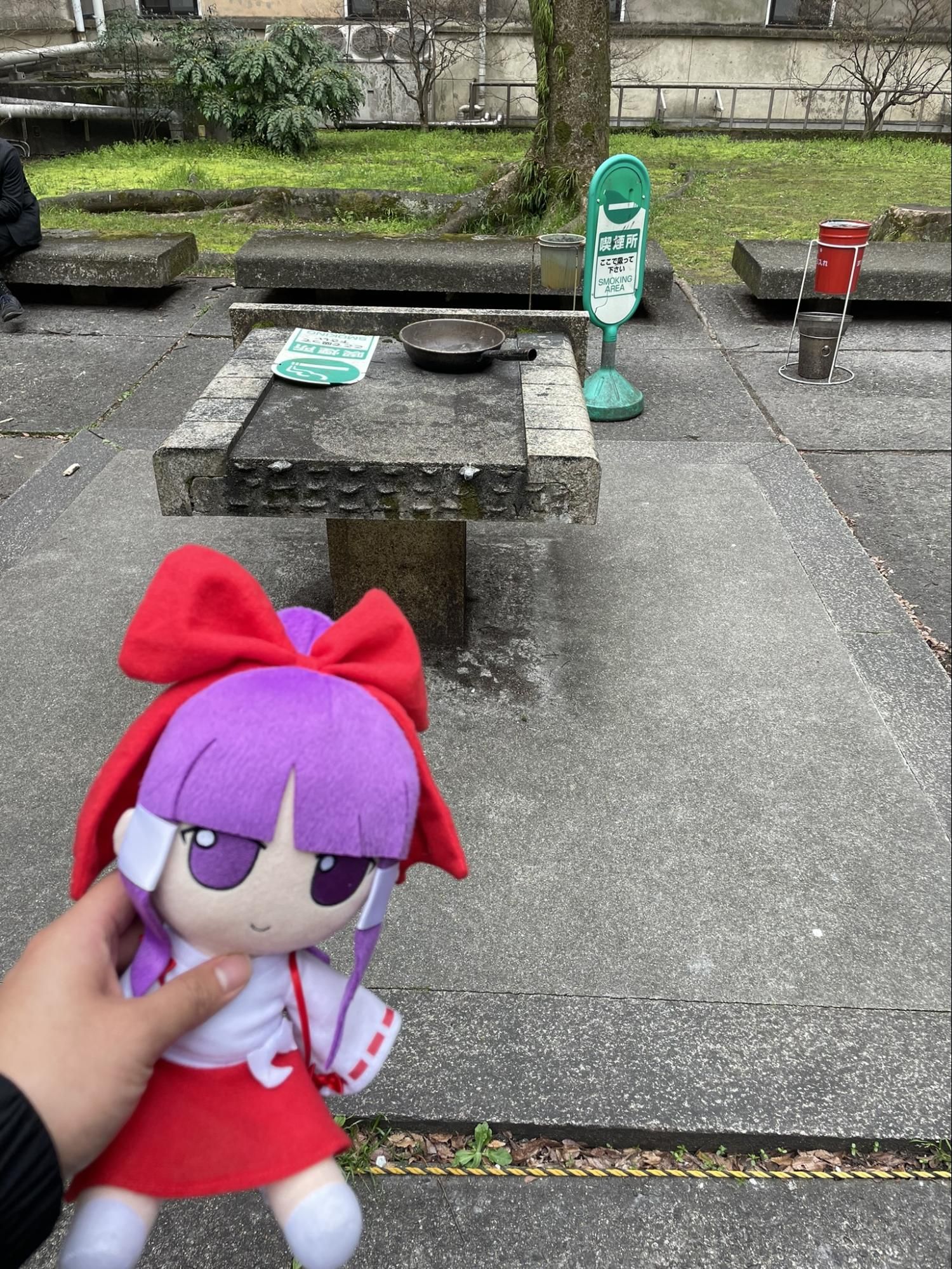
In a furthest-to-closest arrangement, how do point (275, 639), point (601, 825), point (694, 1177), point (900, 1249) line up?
point (601, 825) → point (694, 1177) → point (900, 1249) → point (275, 639)

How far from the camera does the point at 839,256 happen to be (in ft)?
24.3

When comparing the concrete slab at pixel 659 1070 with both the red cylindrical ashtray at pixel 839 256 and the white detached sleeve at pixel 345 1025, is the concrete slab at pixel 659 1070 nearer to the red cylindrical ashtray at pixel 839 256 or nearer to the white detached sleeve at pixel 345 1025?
the white detached sleeve at pixel 345 1025

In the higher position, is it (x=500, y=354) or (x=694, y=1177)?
(x=500, y=354)

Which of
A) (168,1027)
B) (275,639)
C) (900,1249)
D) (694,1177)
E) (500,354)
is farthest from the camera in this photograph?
(500,354)

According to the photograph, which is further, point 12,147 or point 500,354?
point 12,147

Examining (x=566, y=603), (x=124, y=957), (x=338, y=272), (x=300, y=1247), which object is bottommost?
(x=566, y=603)

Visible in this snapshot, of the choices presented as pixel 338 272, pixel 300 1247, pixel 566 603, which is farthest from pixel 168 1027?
pixel 338 272

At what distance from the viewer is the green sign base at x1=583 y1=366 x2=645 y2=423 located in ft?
20.8

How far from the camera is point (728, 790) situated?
3311 millimetres

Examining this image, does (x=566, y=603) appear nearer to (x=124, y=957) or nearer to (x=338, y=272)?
(x=124, y=957)

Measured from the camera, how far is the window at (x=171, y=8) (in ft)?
69.5

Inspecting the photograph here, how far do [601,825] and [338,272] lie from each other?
578cm

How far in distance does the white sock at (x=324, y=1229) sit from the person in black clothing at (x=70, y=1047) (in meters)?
0.22

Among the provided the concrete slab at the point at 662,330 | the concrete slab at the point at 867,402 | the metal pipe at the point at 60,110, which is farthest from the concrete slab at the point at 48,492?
the metal pipe at the point at 60,110
